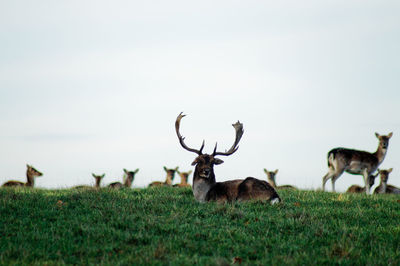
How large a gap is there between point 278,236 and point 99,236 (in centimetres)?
292

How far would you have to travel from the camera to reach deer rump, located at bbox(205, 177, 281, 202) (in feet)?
37.0

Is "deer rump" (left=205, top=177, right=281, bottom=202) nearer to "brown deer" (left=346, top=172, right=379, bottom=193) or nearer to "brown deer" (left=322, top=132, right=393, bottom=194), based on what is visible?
"brown deer" (left=322, top=132, right=393, bottom=194)

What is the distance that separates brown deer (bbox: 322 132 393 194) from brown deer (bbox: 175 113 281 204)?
8582 millimetres

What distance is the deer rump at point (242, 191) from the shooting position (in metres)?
11.3

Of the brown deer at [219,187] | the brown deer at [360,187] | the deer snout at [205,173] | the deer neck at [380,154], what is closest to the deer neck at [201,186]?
the brown deer at [219,187]

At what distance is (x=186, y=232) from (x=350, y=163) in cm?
1302

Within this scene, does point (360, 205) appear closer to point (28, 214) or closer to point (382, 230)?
point (382, 230)

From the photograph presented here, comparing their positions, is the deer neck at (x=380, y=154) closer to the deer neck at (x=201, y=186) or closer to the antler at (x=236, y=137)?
the antler at (x=236, y=137)

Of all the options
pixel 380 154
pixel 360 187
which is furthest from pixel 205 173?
pixel 380 154

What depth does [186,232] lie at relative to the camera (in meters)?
8.09

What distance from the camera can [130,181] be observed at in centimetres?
2244

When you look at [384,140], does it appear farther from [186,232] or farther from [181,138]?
[186,232]

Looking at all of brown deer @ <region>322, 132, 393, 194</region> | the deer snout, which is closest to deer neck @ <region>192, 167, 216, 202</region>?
the deer snout

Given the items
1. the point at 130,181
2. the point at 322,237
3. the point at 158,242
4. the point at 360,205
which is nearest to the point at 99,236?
the point at 158,242
